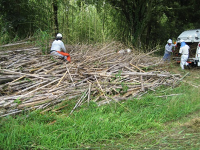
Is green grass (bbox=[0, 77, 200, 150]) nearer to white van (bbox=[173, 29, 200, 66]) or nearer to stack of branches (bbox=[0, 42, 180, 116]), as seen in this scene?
stack of branches (bbox=[0, 42, 180, 116])

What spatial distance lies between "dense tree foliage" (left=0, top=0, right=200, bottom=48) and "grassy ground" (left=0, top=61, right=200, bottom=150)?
4333 mm

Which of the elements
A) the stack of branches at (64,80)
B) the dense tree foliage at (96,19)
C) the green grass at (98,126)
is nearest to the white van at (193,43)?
the dense tree foliage at (96,19)

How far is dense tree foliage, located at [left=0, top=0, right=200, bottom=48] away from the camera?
26.8 ft

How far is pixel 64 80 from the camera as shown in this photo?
4855mm

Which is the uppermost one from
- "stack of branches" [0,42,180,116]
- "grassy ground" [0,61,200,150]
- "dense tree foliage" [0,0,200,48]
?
"dense tree foliage" [0,0,200,48]

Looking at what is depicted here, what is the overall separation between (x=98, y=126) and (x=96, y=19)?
26.4ft

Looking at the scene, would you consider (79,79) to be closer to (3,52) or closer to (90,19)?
(3,52)

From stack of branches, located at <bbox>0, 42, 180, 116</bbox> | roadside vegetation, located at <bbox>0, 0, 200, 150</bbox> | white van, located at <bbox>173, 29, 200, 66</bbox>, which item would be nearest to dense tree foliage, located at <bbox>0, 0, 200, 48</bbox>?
roadside vegetation, located at <bbox>0, 0, 200, 150</bbox>

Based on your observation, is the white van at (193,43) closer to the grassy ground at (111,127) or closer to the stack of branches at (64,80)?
the stack of branches at (64,80)

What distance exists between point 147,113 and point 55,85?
2.41 meters

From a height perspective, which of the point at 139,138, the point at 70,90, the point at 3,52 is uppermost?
the point at 3,52

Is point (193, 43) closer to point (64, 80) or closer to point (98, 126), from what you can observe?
point (64, 80)

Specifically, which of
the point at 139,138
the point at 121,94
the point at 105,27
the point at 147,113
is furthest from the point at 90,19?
the point at 139,138

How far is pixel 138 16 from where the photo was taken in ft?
41.7
